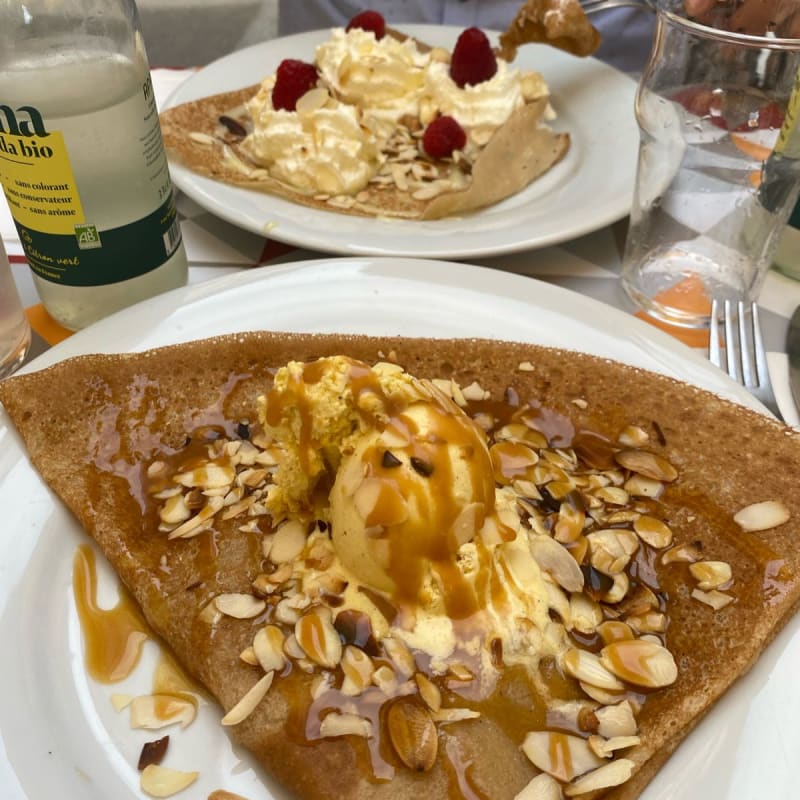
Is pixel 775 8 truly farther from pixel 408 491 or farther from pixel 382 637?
pixel 382 637

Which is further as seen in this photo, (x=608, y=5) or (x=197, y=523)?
(x=608, y=5)

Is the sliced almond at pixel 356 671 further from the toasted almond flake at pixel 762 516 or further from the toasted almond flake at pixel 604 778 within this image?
the toasted almond flake at pixel 762 516

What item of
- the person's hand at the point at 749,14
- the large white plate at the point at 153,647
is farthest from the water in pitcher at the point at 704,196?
the large white plate at the point at 153,647

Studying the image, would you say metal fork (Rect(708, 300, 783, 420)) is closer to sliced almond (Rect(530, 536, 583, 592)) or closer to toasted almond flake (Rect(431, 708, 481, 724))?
sliced almond (Rect(530, 536, 583, 592))

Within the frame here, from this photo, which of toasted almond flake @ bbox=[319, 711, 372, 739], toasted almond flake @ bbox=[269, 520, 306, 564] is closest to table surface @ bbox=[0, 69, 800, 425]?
toasted almond flake @ bbox=[269, 520, 306, 564]

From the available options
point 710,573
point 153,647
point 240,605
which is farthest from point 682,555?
point 153,647

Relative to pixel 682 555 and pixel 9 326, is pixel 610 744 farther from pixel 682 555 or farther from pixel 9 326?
pixel 9 326
